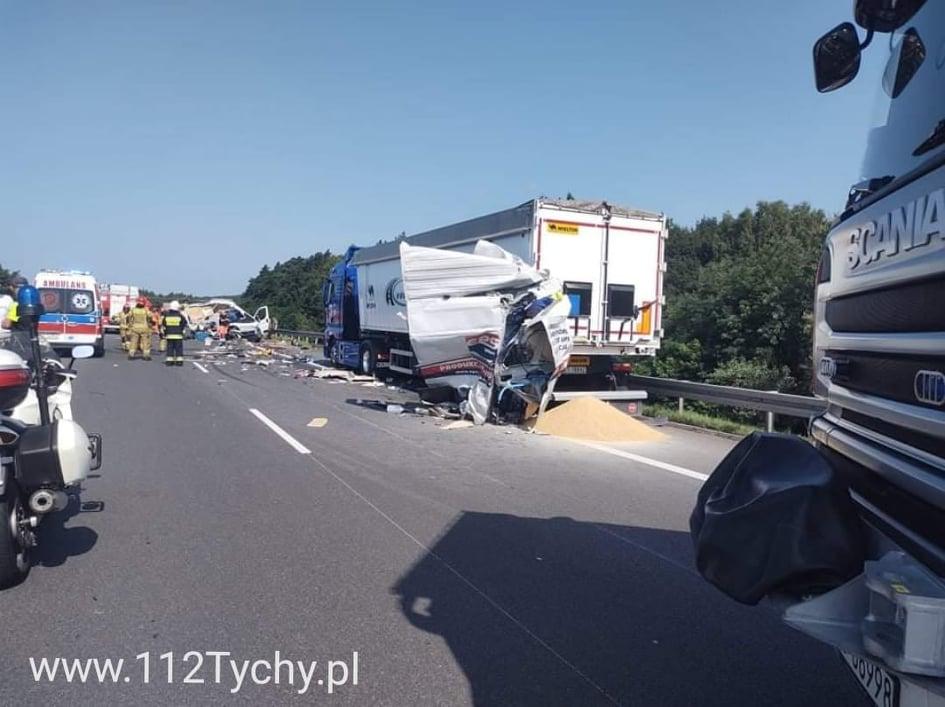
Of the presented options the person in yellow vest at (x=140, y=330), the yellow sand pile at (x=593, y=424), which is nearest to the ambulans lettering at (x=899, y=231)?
the yellow sand pile at (x=593, y=424)

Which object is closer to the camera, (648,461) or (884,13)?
(884,13)

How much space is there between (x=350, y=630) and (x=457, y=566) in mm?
1194

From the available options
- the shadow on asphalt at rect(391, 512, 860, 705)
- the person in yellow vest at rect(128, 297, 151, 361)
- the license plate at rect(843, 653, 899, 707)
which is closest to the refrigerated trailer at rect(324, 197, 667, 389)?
the shadow on asphalt at rect(391, 512, 860, 705)

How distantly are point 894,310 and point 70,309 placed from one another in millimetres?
26257

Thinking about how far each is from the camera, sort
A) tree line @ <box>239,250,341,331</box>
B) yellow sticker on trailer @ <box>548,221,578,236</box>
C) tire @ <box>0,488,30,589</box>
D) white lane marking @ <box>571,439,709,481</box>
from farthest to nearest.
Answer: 1. tree line @ <box>239,250,341,331</box>
2. yellow sticker on trailer @ <box>548,221,578,236</box>
3. white lane marking @ <box>571,439,709,481</box>
4. tire @ <box>0,488,30,589</box>

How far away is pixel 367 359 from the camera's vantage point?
2036 cm

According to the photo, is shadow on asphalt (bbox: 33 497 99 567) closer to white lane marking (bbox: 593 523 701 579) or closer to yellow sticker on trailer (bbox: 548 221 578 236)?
white lane marking (bbox: 593 523 701 579)

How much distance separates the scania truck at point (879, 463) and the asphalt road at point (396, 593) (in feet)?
4.19

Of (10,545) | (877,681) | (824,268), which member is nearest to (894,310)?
(824,268)

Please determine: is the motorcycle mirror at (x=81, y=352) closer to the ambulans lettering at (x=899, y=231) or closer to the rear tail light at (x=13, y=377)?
the rear tail light at (x=13, y=377)

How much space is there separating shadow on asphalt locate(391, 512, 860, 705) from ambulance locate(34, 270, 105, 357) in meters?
22.1

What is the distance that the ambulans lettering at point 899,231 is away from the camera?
7.61ft

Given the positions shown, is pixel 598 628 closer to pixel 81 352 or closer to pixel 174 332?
pixel 81 352

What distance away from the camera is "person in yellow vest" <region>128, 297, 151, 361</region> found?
25844mm
